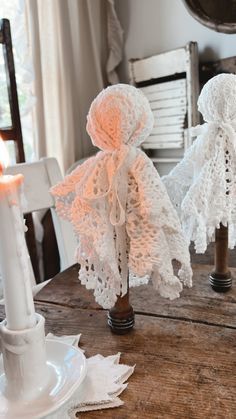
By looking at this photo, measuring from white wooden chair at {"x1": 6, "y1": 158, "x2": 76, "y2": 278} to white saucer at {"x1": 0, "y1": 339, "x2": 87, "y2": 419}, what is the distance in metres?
0.62

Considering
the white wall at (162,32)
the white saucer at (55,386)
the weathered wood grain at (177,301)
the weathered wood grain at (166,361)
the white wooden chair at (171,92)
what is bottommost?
the weathered wood grain at (177,301)

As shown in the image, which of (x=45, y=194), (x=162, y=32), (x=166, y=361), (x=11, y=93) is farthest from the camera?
(x=162, y=32)

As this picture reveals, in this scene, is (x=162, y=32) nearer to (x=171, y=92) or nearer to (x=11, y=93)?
(x=171, y=92)

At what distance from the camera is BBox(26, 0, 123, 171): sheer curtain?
1.67 m

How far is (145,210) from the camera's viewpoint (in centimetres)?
54

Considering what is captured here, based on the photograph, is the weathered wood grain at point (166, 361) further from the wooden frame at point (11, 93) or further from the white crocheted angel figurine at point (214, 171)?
the wooden frame at point (11, 93)

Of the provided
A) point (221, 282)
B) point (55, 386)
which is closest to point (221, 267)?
point (221, 282)

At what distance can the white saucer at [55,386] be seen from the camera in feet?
1.29

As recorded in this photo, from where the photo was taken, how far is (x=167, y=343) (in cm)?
57

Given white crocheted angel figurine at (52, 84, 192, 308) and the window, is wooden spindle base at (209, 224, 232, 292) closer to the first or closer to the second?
white crocheted angel figurine at (52, 84, 192, 308)

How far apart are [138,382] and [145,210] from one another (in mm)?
228

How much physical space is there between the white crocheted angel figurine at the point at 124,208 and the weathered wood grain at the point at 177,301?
→ 0.36 feet

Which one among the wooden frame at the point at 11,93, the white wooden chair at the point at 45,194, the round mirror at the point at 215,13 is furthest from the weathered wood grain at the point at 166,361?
the round mirror at the point at 215,13

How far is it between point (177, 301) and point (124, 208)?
25 centimetres
